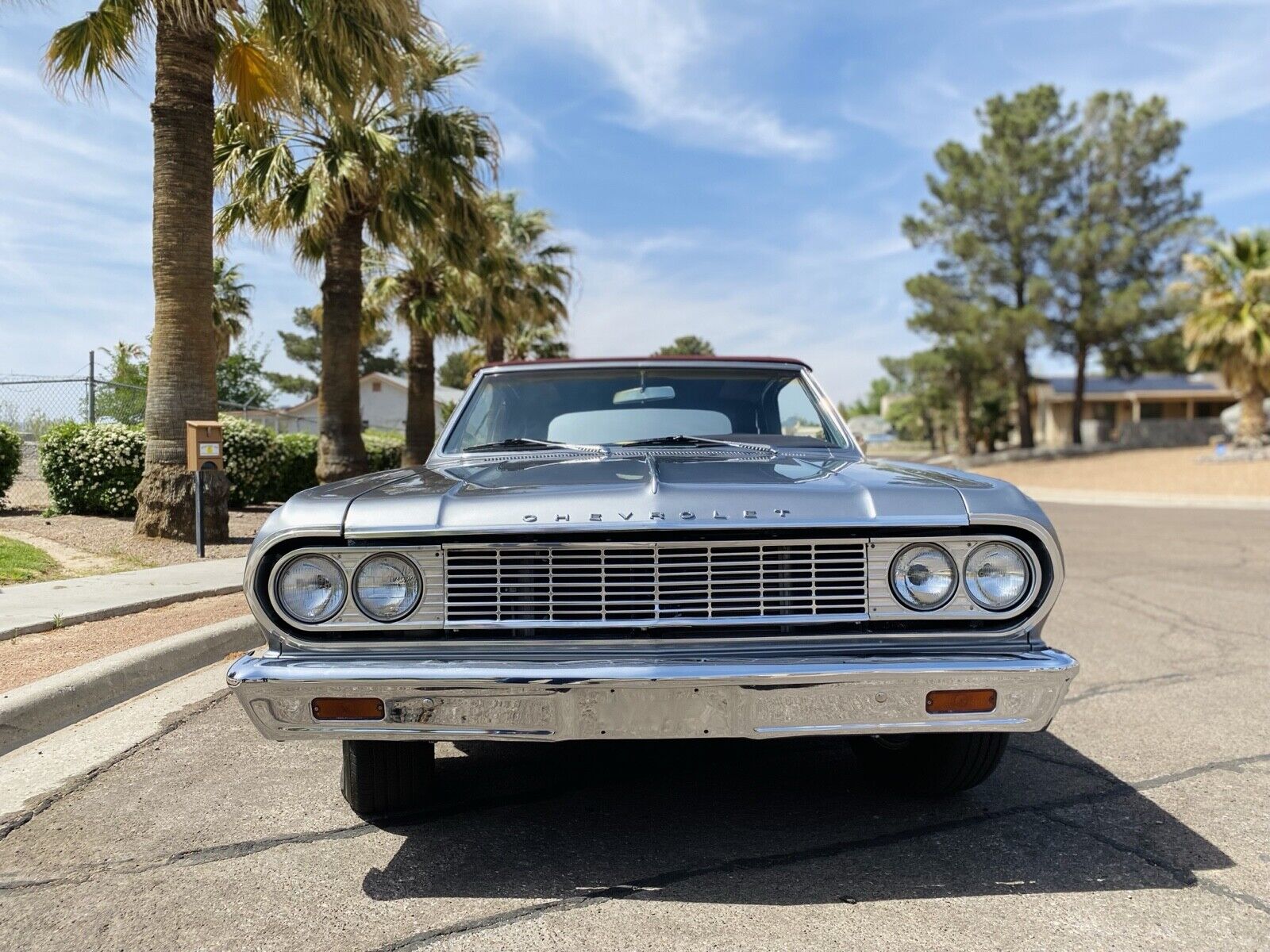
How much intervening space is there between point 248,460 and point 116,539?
11.3 feet

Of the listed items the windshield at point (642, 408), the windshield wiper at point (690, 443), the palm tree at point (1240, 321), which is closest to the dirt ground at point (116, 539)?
the windshield at point (642, 408)

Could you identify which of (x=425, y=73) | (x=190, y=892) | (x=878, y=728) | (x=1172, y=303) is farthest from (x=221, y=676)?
(x=1172, y=303)

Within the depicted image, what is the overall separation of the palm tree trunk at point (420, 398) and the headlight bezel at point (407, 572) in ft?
53.1

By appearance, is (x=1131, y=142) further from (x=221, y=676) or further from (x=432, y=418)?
(x=221, y=676)

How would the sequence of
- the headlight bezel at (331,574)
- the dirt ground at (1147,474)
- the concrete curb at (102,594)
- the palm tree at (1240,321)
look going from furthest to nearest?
the palm tree at (1240,321)
the dirt ground at (1147,474)
the concrete curb at (102,594)
the headlight bezel at (331,574)

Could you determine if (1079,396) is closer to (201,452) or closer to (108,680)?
(201,452)

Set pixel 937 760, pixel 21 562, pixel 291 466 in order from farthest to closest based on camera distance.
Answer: pixel 291 466, pixel 21 562, pixel 937 760

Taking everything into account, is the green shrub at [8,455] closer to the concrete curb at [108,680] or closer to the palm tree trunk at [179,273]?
the palm tree trunk at [179,273]

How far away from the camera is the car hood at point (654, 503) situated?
261cm

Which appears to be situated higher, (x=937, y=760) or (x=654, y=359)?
(x=654, y=359)

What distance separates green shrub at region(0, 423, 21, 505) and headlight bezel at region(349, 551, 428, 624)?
34.9 feet

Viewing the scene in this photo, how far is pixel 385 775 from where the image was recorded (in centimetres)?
314

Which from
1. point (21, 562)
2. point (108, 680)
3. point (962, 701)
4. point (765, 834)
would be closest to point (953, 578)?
point (962, 701)

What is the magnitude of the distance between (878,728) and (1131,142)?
47.2 meters
